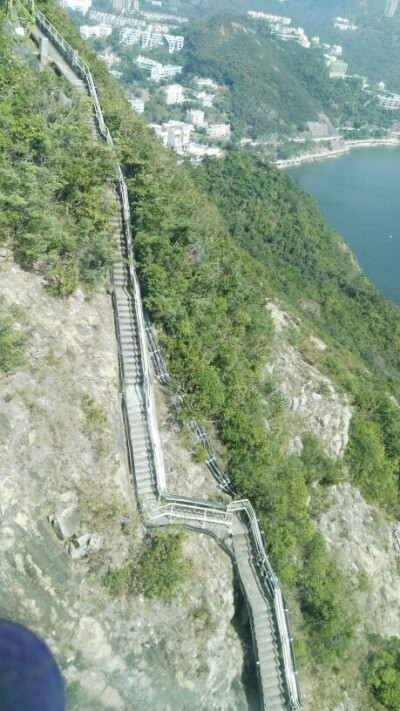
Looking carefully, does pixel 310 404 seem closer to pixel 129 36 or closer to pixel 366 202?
pixel 366 202

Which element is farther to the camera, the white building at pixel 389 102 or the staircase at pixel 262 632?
the white building at pixel 389 102

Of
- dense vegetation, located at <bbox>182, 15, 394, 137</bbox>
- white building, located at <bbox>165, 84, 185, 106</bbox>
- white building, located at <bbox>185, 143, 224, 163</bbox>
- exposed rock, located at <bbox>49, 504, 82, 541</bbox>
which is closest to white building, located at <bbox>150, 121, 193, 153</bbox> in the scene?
white building, located at <bbox>185, 143, 224, 163</bbox>

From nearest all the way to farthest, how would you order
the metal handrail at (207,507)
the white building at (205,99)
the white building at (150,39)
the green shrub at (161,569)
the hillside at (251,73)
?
the green shrub at (161,569)
the metal handrail at (207,507)
the hillside at (251,73)
the white building at (205,99)
the white building at (150,39)

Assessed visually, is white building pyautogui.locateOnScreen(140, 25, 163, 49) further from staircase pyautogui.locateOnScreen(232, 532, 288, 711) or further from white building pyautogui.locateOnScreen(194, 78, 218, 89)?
staircase pyautogui.locateOnScreen(232, 532, 288, 711)

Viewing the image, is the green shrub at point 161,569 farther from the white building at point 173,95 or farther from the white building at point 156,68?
the white building at point 156,68

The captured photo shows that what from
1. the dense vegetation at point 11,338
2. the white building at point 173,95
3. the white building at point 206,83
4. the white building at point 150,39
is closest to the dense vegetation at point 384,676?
the dense vegetation at point 11,338

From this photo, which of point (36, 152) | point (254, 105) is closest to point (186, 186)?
point (36, 152)

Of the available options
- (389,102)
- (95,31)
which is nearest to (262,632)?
(389,102)
